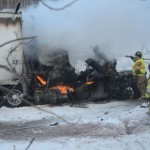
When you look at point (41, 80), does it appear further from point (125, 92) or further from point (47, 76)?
point (125, 92)

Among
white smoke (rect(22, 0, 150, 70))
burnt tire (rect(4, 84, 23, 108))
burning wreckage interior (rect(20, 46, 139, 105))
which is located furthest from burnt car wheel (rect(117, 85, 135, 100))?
burnt tire (rect(4, 84, 23, 108))

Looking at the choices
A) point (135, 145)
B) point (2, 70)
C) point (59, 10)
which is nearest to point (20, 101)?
point (2, 70)

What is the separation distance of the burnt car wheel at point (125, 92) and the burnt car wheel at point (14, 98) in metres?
3.53

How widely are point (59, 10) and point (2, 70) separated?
2895 mm

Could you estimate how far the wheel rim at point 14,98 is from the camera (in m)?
14.9

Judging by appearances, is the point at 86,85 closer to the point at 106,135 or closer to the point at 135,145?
the point at 106,135

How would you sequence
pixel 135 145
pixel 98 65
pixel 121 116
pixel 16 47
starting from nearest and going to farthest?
1. pixel 135 145
2. pixel 121 116
3. pixel 16 47
4. pixel 98 65

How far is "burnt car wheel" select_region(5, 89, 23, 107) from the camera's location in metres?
14.8

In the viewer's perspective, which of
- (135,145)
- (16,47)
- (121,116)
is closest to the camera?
(135,145)

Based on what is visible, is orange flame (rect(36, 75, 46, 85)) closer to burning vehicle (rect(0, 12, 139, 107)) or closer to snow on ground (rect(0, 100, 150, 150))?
burning vehicle (rect(0, 12, 139, 107))

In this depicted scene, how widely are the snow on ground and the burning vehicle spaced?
0.47 meters

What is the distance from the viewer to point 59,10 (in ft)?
50.0

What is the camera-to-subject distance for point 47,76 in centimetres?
1509

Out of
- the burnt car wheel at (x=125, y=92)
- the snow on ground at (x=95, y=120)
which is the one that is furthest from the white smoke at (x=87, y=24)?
the snow on ground at (x=95, y=120)
